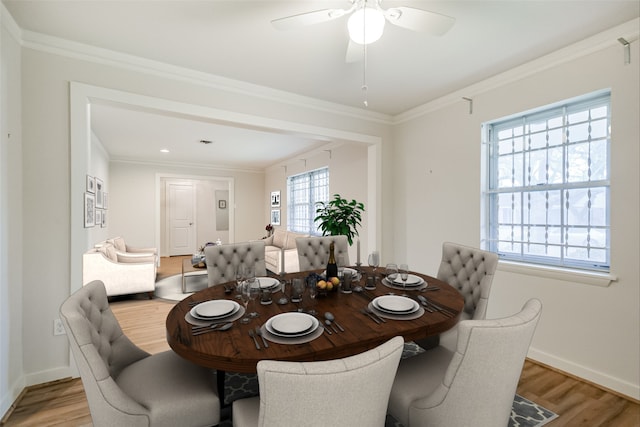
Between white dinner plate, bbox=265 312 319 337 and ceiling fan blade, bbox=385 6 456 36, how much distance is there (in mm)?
1605

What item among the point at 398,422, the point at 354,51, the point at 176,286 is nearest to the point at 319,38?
the point at 354,51

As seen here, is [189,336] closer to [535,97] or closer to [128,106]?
[128,106]

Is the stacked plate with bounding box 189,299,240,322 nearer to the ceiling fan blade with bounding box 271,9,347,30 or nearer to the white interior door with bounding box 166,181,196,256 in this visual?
the ceiling fan blade with bounding box 271,9,347,30

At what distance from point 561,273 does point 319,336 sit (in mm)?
2279

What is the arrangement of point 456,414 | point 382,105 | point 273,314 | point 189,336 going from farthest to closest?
point 382,105 → point 273,314 → point 189,336 → point 456,414

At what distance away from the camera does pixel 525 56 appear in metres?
2.37

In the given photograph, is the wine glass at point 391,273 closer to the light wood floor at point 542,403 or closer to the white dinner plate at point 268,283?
the white dinner plate at point 268,283

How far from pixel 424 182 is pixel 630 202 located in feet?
5.80

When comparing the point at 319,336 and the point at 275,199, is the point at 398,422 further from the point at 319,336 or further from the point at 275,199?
the point at 275,199

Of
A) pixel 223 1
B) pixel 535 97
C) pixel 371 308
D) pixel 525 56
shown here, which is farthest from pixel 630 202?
pixel 223 1

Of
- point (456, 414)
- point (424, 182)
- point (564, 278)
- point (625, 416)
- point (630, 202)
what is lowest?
point (625, 416)

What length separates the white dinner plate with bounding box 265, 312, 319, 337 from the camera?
117cm

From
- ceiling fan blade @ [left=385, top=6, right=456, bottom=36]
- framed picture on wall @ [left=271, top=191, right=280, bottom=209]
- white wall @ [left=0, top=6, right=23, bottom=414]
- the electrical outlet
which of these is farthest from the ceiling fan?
framed picture on wall @ [left=271, top=191, right=280, bottom=209]

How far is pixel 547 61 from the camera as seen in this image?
2.36 metres
